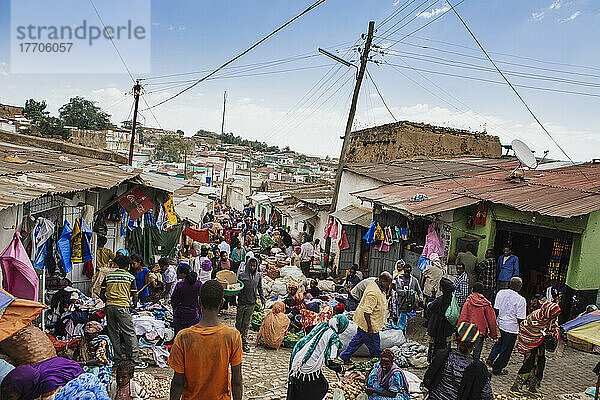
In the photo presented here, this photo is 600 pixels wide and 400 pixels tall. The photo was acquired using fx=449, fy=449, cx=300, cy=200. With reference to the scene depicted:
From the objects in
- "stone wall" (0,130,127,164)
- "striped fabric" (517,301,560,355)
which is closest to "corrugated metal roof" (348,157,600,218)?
"striped fabric" (517,301,560,355)

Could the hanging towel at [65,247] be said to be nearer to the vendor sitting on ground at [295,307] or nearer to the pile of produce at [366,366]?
the vendor sitting on ground at [295,307]

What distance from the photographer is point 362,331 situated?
7.66m

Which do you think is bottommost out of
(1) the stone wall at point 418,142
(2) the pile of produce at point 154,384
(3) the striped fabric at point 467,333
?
(2) the pile of produce at point 154,384

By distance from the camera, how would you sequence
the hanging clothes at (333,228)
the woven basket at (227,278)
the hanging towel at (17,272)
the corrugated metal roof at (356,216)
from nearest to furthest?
the hanging towel at (17,272) < the woven basket at (227,278) < the corrugated metal roof at (356,216) < the hanging clothes at (333,228)

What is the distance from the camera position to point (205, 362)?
352cm

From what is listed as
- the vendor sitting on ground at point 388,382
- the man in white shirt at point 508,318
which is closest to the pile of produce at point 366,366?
the vendor sitting on ground at point 388,382

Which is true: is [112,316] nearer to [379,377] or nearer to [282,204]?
[379,377]

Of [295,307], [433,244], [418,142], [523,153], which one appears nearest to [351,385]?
[295,307]

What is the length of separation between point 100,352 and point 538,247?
11.4m

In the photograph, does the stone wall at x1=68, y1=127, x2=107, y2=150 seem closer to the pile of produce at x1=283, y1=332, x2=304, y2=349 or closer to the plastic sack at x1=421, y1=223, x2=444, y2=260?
the plastic sack at x1=421, y1=223, x2=444, y2=260

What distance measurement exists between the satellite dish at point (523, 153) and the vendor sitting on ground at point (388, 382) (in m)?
8.53

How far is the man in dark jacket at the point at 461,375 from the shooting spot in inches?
180

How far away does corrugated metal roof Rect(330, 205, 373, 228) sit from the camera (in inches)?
566

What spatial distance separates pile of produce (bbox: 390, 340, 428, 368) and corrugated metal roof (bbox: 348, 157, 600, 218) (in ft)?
9.73
